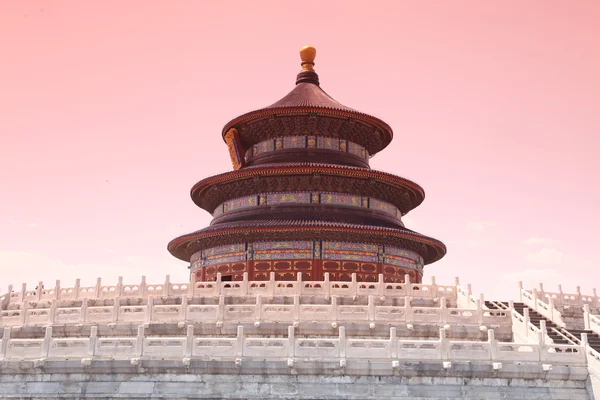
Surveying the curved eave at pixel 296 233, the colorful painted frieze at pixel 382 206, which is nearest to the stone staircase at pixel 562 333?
the curved eave at pixel 296 233

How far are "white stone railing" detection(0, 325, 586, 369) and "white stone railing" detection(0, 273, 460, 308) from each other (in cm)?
647

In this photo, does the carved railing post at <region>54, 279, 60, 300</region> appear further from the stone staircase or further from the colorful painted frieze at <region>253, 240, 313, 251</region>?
the stone staircase

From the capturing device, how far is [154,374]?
20391 mm

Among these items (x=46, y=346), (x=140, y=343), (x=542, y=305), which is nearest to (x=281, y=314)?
(x=140, y=343)

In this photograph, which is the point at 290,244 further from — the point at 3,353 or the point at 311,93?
the point at 3,353

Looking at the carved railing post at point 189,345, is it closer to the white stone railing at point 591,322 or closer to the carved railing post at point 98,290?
the carved railing post at point 98,290

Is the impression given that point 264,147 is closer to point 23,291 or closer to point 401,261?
point 401,261

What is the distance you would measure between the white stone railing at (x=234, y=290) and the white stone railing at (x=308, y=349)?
6474mm

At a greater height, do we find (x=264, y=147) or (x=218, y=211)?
(x=264, y=147)

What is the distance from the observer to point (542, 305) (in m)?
28.7

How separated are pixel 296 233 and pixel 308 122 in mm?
8639

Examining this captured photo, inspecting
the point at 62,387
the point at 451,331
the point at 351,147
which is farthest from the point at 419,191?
the point at 62,387

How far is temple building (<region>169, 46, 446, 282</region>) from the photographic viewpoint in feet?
126

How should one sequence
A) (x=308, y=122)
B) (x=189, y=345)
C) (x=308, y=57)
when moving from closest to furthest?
(x=189, y=345) < (x=308, y=122) < (x=308, y=57)
